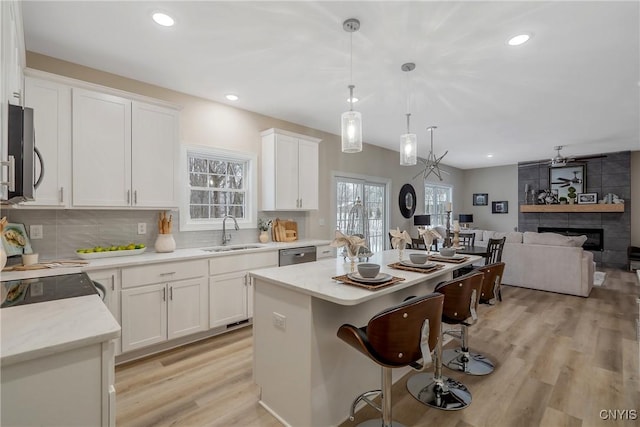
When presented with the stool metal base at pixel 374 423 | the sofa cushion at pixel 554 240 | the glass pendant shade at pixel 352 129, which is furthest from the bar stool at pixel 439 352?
the sofa cushion at pixel 554 240

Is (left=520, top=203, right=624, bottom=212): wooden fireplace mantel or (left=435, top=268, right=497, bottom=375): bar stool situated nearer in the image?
(left=435, top=268, right=497, bottom=375): bar stool

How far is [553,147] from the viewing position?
673 cm

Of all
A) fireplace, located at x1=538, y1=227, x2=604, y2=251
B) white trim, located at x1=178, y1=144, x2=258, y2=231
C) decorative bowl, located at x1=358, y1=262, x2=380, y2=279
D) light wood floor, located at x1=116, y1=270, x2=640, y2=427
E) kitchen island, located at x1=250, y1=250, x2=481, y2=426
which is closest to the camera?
kitchen island, located at x1=250, y1=250, x2=481, y2=426

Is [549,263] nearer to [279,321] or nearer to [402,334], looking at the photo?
[402,334]

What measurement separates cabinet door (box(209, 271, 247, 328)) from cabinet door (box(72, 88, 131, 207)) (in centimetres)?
122

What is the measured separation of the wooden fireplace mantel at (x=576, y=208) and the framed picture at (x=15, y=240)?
10260 mm

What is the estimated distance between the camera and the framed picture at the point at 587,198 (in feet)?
25.4

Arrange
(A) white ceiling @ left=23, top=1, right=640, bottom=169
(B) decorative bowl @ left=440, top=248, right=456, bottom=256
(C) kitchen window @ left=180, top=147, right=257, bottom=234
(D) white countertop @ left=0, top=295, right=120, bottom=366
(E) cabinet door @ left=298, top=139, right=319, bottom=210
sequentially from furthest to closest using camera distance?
(E) cabinet door @ left=298, top=139, right=319, bottom=210 < (C) kitchen window @ left=180, top=147, right=257, bottom=234 < (B) decorative bowl @ left=440, top=248, right=456, bottom=256 < (A) white ceiling @ left=23, top=1, right=640, bottom=169 < (D) white countertop @ left=0, top=295, right=120, bottom=366

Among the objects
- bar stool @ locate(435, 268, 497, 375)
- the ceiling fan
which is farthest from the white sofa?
bar stool @ locate(435, 268, 497, 375)

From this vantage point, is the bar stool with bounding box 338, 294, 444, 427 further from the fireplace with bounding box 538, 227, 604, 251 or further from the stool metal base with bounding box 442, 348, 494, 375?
the fireplace with bounding box 538, 227, 604, 251

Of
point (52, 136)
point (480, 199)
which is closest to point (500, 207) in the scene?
point (480, 199)

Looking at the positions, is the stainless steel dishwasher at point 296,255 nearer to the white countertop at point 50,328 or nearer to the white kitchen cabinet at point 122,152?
the white kitchen cabinet at point 122,152

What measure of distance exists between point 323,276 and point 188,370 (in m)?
1.60

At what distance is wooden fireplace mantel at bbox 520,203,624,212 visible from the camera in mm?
7359
